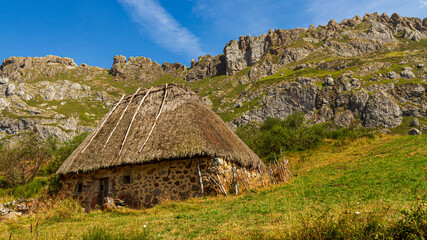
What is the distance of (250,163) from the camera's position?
546 inches

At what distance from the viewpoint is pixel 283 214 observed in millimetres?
6230

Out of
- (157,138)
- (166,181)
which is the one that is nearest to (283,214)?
(166,181)

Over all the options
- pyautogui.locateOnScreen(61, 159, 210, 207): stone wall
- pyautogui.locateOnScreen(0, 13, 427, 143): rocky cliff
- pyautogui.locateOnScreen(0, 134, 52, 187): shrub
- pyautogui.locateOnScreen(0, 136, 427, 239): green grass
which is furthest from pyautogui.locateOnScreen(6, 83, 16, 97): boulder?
pyautogui.locateOnScreen(0, 136, 427, 239): green grass

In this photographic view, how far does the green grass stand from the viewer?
3748mm

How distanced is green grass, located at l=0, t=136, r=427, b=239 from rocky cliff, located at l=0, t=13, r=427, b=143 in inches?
1026

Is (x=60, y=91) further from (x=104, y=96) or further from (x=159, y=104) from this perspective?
(x=159, y=104)

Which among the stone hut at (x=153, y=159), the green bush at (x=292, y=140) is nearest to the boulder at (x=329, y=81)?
the green bush at (x=292, y=140)

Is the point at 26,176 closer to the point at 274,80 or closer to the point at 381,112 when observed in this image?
the point at 381,112

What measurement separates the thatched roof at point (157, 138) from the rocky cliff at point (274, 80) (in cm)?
2781

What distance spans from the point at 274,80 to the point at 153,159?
92.8 m

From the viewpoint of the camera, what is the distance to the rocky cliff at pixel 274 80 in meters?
68.9

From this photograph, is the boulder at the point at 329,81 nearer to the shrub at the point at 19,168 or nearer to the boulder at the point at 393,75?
the boulder at the point at 393,75

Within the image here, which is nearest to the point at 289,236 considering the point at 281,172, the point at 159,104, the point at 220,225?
the point at 220,225

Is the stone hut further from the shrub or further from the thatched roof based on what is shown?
the shrub
